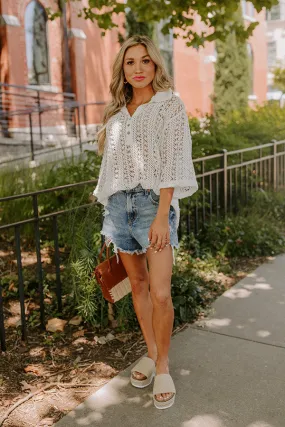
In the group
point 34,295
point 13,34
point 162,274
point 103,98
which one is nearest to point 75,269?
point 34,295

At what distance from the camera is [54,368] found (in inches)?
142

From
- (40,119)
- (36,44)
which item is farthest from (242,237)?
(36,44)

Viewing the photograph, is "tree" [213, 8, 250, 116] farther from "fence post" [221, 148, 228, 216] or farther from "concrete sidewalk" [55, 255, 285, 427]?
"concrete sidewalk" [55, 255, 285, 427]

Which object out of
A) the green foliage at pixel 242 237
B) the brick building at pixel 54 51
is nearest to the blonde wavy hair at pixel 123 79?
the green foliage at pixel 242 237

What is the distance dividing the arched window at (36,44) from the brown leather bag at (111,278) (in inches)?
530

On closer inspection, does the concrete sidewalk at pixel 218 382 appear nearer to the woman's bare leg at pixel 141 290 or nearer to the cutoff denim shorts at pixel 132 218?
the woman's bare leg at pixel 141 290

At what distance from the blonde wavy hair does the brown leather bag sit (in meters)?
0.71

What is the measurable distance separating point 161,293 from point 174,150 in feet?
2.62

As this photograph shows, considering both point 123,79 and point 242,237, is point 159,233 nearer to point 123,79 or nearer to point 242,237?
point 123,79

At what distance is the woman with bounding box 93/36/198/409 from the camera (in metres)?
2.87

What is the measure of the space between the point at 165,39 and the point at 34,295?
17.7 m

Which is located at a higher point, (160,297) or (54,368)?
(160,297)

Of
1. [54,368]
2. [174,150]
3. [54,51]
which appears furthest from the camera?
[54,51]

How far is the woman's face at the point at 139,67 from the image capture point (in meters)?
2.96
